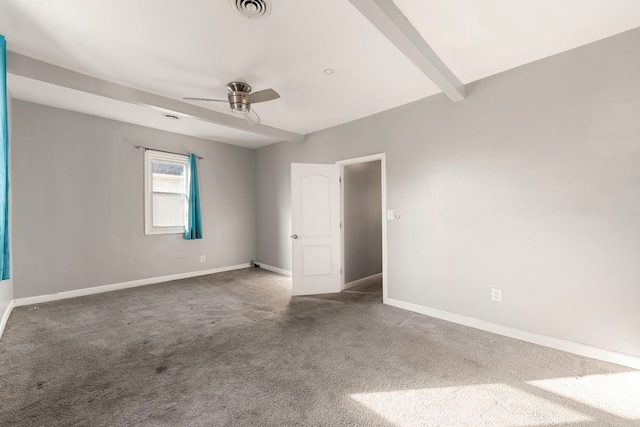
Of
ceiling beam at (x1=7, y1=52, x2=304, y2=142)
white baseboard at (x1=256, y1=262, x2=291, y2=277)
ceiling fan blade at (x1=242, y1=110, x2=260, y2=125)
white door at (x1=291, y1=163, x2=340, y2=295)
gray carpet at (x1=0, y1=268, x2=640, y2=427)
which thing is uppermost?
ceiling beam at (x1=7, y1=52, x2=304, y2=142)

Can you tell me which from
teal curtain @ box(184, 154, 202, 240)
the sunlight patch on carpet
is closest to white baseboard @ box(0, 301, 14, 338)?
teal curtain @ box(184, 154, 202, 240)

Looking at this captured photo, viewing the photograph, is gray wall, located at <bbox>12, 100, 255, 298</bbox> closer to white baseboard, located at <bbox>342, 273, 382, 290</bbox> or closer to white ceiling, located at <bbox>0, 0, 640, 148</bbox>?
white ceiling, located at <bbox>0, 0, 640, 148</bbox>

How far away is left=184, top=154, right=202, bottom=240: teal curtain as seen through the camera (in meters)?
5.07

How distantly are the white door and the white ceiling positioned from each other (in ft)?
4.23

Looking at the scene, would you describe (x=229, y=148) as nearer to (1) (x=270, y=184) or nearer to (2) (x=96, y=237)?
(1) (x=270, y=184)

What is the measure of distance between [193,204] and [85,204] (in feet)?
5.00

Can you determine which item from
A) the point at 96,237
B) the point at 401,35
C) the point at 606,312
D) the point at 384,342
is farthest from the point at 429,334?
the point at 96,237

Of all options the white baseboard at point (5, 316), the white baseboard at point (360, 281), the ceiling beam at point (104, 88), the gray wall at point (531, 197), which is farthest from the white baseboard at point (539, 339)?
the white baseboard at point (5, 316)

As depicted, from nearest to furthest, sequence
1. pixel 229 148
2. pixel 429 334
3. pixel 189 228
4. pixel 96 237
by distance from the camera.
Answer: pixel 429 334
pixel 96 237
pixel 189 228
pixel 229 148

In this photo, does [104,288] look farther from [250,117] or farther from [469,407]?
[469,407]

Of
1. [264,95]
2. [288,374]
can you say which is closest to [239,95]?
[264,95]

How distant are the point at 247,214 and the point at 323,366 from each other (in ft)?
14.4

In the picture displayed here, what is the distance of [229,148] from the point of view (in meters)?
5.76

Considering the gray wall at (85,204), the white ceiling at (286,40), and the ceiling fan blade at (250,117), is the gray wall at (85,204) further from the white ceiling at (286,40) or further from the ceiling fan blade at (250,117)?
the ceiling fan blade at (250,117)
